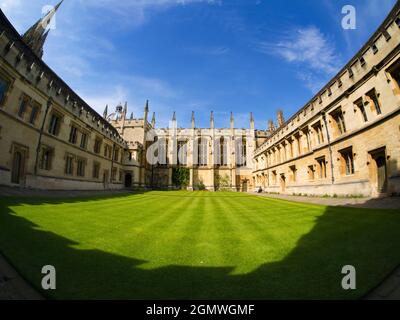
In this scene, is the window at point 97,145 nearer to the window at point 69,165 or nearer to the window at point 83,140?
the window at point 83,140

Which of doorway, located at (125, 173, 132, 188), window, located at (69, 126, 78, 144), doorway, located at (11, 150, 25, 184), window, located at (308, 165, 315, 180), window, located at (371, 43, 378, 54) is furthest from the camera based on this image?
doorway, located at (125, 173, 132, 188)

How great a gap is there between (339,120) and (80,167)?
2694 centimetres

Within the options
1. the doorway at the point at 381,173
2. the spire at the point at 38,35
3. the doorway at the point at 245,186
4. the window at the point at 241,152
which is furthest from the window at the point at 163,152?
the doorway at the point at 381,173

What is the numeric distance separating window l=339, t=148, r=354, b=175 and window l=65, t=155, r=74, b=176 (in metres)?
25.6

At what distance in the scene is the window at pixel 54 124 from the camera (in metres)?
18.9

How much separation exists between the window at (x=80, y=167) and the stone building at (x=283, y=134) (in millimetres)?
121

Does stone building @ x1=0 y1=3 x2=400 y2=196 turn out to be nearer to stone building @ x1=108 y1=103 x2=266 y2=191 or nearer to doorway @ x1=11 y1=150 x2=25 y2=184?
doorway @ x1=11 y1=150 x2=25 y2=184

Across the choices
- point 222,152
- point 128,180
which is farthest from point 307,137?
point 128,180

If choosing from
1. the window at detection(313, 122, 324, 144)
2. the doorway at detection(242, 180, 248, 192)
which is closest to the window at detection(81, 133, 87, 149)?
the window at detection(313, 122, 324, 144)

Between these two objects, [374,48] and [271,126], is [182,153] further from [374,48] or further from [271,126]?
[374,48]

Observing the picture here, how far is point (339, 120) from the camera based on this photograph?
16453 mm

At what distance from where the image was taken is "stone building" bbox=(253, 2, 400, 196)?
11.0 metres
